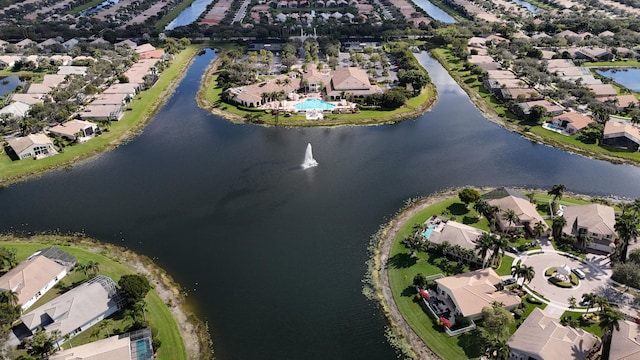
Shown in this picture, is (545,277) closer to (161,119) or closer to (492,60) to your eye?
(161,119)

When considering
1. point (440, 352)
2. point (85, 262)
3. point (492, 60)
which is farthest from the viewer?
point (492, 60)

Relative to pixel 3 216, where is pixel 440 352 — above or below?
below

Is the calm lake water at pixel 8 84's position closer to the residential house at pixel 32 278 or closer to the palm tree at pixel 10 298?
the residential house at pixel 32 278

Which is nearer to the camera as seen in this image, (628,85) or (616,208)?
(616,208)

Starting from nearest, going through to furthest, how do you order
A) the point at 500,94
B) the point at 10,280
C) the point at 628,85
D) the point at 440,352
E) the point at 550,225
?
the point at 440,352, the point at 10,280, the point at 550,225, the point at 500,94, the point at 628,85

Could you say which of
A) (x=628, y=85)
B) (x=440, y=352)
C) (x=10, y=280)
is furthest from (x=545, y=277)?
(x=628, y=85)

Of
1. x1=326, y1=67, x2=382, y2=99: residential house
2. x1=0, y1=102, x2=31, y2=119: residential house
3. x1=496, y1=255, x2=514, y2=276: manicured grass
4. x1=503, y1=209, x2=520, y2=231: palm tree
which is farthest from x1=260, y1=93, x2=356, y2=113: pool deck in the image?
x1=496, y1=255, x2=514, y2=276: manicured grass

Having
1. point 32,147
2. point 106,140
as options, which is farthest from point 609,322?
point 32,147

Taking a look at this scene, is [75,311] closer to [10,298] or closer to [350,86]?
[10,298]
